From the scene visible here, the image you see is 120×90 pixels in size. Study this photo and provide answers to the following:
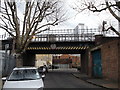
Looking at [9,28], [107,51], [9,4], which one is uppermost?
[9,4]

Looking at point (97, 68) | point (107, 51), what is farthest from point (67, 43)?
point (107, 51)

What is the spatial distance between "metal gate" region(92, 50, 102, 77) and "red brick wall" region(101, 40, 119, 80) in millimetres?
2748

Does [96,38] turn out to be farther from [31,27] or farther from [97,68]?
[31,27]

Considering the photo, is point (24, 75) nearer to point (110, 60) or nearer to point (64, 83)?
point (64, 83)

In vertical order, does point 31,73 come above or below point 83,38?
below

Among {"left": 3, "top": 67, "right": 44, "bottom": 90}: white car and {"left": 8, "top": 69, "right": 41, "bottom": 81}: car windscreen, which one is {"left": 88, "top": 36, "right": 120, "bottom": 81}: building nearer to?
{"left": 8, "top": 69, "right": 41, "bottom": 81}: car windscreen

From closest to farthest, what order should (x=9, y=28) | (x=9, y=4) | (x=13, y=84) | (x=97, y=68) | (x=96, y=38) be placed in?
(x=13, y=84), (x=9, y=4), (x=9, y=28), (x=97, y=68), (x=96, y=38)

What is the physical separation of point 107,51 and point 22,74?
16899 mm

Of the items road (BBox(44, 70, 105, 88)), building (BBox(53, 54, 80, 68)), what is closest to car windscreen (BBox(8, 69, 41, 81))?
road (BBox(44, 70, 105, 88))

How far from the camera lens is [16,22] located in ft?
85.0

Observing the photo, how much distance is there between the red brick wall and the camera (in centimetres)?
2455

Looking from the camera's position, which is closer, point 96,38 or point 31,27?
point 31,27

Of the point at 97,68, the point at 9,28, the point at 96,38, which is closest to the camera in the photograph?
the point at 9,28

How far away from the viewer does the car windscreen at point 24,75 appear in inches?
472
